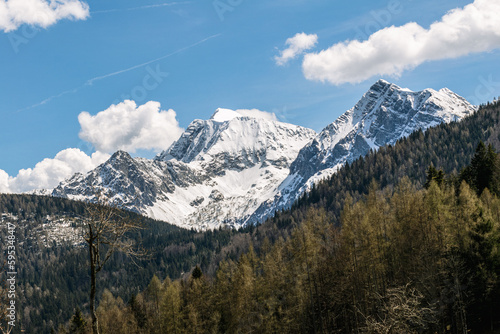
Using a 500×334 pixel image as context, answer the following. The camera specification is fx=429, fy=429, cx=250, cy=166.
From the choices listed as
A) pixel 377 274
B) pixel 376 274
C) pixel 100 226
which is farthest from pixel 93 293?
pixel 377 274

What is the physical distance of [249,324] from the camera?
5812 cm

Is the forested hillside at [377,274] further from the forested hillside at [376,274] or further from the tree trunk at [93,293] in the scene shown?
the tree trunk at [93,293]

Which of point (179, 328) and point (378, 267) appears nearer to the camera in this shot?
point (378, 267)

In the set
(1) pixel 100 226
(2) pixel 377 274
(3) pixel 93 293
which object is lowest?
(2) pixel 377 274

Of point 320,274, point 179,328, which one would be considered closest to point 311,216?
point 320,274

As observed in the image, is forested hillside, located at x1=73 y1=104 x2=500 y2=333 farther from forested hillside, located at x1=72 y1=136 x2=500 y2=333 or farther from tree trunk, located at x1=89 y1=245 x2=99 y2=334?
tree trunk, located at x1=89 y1=245 x2=99 y2=334

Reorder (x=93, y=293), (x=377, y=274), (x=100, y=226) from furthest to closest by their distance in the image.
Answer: (x=377, y=274), (x=93, y=293), (x=100, y=226)

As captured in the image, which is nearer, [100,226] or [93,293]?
[100,226]

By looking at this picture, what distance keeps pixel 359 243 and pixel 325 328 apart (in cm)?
1144

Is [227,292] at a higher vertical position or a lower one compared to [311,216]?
lower

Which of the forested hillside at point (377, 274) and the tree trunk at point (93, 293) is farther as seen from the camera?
the forested hillside at point (377, 274)

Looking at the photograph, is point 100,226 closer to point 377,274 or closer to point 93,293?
point 93,293

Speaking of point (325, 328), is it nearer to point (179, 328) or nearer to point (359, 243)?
point (359, 243)

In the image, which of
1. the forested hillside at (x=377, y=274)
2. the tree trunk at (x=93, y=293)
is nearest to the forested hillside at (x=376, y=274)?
the forested hillside at (x=377, y=274)
